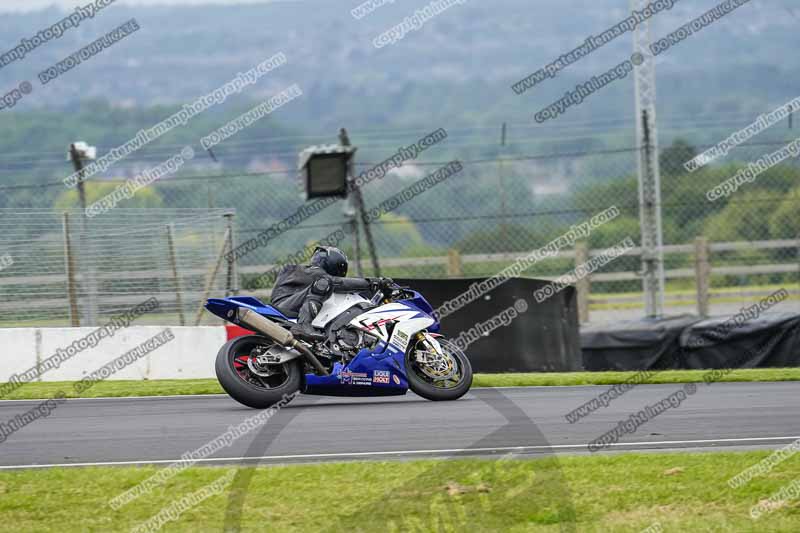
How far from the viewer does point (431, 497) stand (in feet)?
21.3

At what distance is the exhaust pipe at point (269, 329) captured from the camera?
33.6ft

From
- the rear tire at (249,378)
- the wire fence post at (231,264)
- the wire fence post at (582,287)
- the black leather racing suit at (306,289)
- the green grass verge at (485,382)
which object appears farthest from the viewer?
the wire fence post at (582,287)

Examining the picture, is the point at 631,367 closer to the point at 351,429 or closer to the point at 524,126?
the point at 524,126

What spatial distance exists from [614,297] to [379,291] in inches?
546

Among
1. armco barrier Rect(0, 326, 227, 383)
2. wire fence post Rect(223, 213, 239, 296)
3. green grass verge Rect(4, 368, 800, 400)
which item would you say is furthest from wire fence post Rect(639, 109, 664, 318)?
armco barrier Rect(0, 326, 227, 383)

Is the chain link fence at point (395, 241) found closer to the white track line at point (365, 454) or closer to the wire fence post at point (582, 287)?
the wire fence post at point (582, 287)

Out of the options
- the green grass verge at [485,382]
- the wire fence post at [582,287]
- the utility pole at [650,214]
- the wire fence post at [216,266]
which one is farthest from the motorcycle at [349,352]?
the wire fence post at [582,287]

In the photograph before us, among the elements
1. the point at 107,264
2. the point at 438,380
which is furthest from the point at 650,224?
the point at 438,380

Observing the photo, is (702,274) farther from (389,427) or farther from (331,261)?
(389,427)

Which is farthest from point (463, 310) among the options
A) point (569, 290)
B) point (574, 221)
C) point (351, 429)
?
point (574, 221)

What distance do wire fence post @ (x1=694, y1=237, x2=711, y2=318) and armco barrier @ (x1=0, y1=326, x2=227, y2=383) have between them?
823 centimetres

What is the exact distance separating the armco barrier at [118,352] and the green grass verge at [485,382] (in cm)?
43

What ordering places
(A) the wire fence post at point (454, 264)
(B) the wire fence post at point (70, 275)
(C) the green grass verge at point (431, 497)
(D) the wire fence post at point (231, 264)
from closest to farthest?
(C) the green grass verge at point (431, 497) < (B) the wire fence post at point (70, 275) < (D) the wire fence post at point (231, 264) < (A) the wire fence post at point (454, 264)

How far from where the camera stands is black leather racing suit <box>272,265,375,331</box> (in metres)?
10.7
